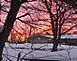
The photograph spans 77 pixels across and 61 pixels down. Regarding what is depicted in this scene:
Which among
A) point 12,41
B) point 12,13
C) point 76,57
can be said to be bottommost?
point 76,57

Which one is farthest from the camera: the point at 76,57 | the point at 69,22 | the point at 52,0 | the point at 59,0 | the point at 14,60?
the point at 69,22

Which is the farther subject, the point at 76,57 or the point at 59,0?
the point at 76,57

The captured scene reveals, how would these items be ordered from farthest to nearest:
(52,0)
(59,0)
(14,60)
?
(14,60) → (52,0) → (59,0)

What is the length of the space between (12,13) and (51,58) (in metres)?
1.68

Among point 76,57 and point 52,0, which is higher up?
point 52,0

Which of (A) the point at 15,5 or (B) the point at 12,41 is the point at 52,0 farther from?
(B) the point at 12,41

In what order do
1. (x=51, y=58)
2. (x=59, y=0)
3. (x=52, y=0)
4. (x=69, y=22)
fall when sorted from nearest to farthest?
(x=59, y=0)
(x=52, y=0)
(x=51, y=58)
(x=69, y=22)

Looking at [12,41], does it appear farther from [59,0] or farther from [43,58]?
[59,0]

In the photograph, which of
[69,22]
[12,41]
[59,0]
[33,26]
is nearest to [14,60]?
[12,41]

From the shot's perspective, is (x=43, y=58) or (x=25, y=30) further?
(x=25, y=30)

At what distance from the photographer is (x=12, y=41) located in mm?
5102

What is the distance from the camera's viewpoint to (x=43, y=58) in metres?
5.27

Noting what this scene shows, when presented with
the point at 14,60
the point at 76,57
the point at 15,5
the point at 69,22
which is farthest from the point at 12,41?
the point at 69,22

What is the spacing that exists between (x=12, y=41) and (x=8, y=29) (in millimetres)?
866
